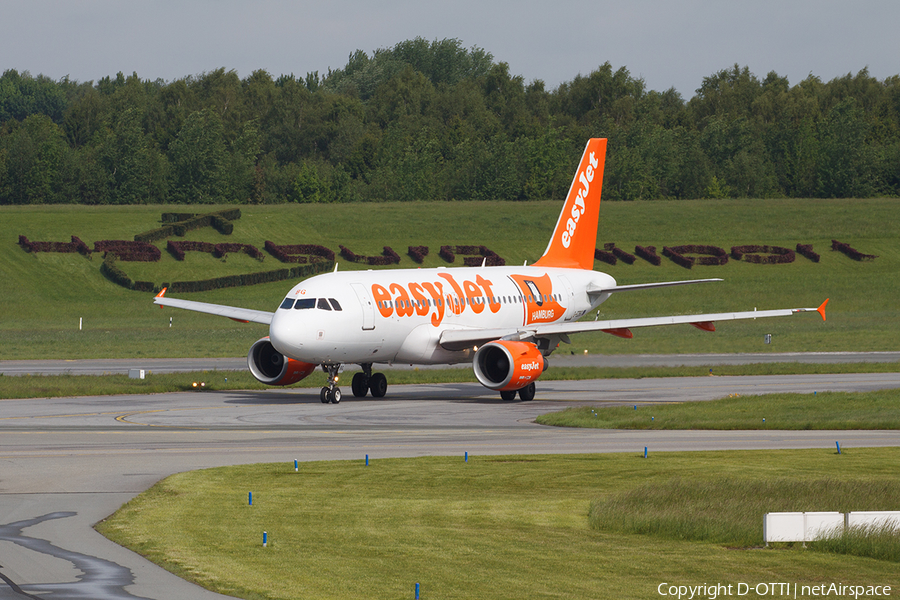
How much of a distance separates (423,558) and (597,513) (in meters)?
4.16

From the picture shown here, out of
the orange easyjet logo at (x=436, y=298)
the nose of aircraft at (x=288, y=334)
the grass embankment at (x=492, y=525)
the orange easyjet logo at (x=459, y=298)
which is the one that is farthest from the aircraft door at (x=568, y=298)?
the grass embankment at (x=492, y=525)

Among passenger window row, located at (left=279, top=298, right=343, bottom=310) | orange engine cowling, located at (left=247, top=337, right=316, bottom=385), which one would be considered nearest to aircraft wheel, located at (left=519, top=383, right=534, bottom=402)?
passenger window row, located at (left=279, top=298, right=343, bottom=310)

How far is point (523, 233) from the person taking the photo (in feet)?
399

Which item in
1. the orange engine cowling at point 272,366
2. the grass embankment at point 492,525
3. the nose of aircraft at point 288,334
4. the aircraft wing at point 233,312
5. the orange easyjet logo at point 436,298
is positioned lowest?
the grass embankment at point 492,525

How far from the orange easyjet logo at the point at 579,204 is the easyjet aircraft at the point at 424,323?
302cm

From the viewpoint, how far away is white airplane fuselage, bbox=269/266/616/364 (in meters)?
39.5

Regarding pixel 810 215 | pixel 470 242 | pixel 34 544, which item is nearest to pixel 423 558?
pixel 34 544

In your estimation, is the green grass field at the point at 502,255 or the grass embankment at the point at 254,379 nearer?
the grass embankment at the point at 254,379

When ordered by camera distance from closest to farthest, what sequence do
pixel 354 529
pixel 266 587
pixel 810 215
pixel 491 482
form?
pixel 266 587 → pixel 354 529 → pixel 491 482 → pixel 810 215

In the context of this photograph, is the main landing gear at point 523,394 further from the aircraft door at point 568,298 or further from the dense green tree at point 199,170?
the dense green tree at point 199,170

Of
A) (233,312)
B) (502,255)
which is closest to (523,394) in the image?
(233,312)

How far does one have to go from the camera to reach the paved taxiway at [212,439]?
50.4ft

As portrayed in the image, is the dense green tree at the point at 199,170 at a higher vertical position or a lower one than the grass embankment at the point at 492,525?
higher

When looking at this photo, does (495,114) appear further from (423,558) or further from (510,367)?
(423,558)
